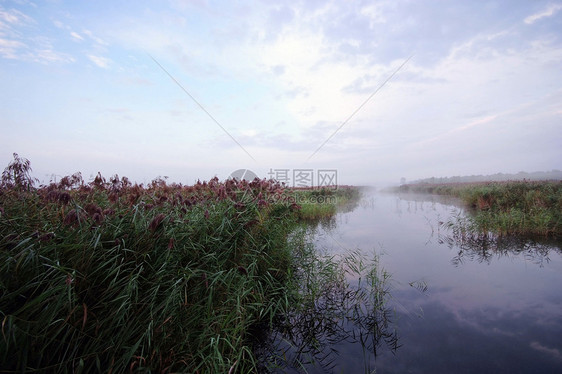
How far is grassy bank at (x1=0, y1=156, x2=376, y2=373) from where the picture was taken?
→ 63.4 inches

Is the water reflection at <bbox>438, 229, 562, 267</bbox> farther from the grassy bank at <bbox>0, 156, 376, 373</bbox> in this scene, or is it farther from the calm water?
the grassy bank at <bbox>0, 156, 376, 373</bbox>

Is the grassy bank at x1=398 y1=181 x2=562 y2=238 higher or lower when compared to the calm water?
higher

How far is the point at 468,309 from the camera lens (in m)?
3.97

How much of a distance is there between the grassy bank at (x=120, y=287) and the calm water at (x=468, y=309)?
1.29m

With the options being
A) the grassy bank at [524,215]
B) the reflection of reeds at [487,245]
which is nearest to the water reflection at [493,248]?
the reflection of reeds at [487,245]

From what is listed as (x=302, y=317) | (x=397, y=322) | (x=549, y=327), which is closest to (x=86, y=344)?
(x=302, y=317)

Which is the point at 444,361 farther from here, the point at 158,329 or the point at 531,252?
the point at 531,252

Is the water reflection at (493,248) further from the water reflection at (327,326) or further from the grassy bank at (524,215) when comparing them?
the water reflection at (327,326)

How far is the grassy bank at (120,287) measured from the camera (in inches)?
63.4

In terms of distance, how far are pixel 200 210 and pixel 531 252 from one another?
26.7ft

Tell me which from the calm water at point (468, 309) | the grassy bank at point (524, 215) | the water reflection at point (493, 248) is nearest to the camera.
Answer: the calm water at point (468, 309)

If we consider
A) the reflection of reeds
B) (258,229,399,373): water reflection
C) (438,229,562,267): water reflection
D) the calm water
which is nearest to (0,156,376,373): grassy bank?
(258,229,399,373): water reflection

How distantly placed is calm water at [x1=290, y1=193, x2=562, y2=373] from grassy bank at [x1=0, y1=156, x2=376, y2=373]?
50.8 inches

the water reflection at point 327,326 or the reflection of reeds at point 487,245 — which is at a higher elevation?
the reflection of reeds at point 487,245
